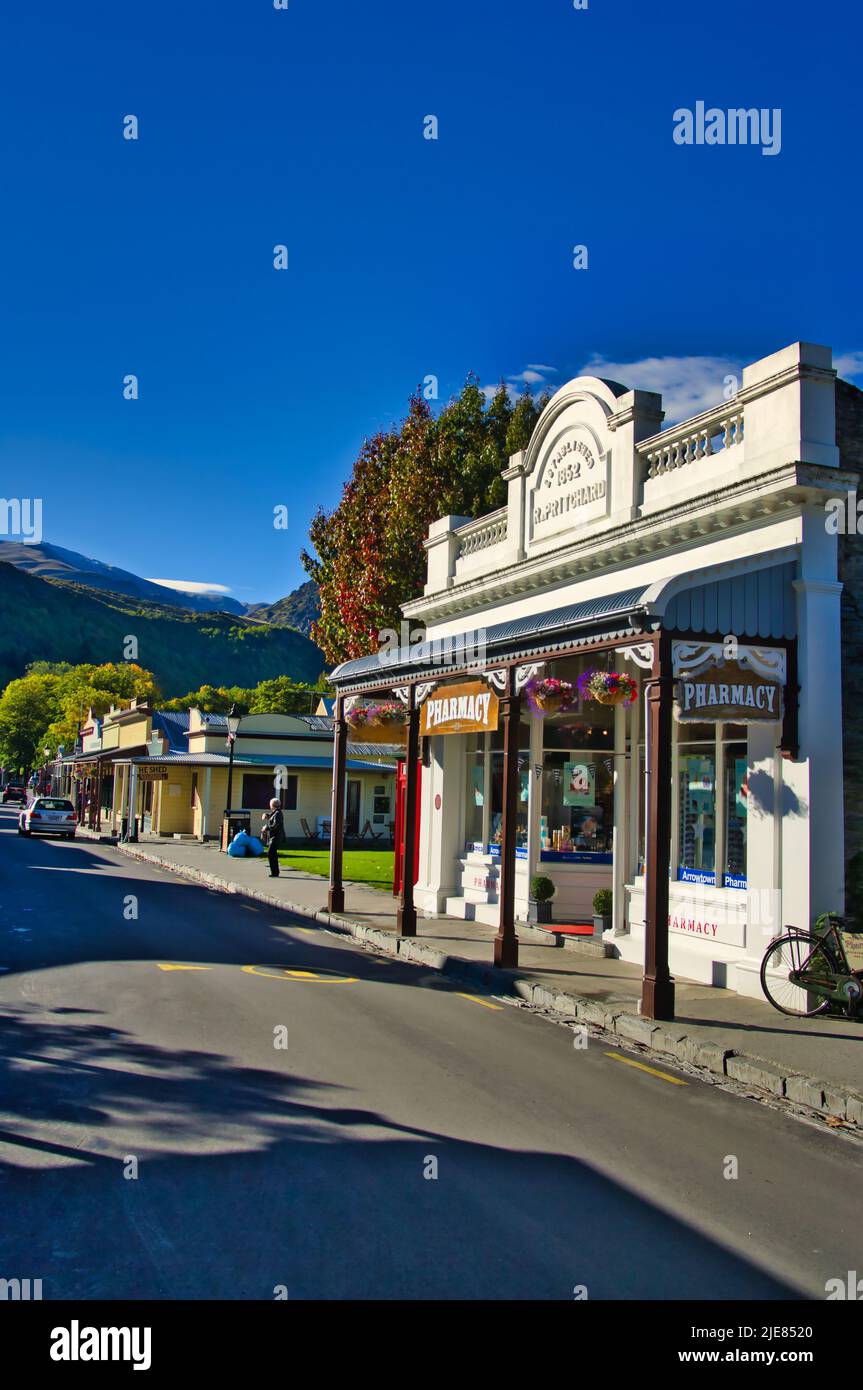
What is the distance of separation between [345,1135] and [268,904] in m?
14.1

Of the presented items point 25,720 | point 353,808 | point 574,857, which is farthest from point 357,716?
point 25,720

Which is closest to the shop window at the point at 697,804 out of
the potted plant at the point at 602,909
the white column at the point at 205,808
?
the potted plant at the point at 602,909

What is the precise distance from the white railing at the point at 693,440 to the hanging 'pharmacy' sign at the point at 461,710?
350cm

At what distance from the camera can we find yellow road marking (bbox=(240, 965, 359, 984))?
1160 centimetres

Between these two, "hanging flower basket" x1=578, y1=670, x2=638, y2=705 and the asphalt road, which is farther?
"hanging flower basket" x1=578, y1=670, x2=638, y2=705

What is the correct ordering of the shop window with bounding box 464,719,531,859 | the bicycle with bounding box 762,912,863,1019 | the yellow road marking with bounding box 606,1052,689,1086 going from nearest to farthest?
the yellow road marking with bounding box 606,1052,689,1086 → the bicycle with bounding box 762,912,863,1019 → the shop window with bounding box 464,719,531,859

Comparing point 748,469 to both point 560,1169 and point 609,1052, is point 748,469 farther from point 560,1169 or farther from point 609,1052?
point 560,1169

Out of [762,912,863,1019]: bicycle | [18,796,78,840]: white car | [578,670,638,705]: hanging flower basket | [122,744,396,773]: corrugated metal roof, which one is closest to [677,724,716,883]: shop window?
[578,670,638,705]: hanging flower basket

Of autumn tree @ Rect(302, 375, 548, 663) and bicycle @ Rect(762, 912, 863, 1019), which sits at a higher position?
autumn tree @ Rect(302, 375, 548, 663)

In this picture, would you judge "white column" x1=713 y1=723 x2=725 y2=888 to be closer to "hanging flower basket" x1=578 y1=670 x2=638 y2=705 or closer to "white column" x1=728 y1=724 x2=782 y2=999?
"white column" x1=728 y1=724 x2=782 y2=999

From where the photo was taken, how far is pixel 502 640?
12617 mm

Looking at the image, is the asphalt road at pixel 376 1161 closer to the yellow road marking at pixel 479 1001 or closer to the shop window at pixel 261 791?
the yellow road marking at pixel 479 1001

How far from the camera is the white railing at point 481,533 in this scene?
17266mm

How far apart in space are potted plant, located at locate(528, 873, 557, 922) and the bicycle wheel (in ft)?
16.5
